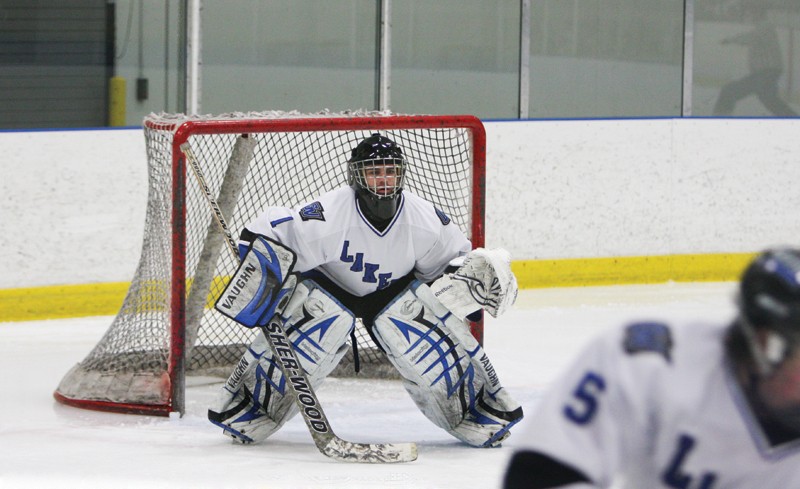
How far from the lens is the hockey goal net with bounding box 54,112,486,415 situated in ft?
12.4

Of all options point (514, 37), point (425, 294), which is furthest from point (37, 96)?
point (425, 294)

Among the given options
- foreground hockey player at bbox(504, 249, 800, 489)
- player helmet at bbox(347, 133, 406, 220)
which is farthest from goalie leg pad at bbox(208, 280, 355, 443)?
foreground hockey player at bbox(504, 249, 800, 489)

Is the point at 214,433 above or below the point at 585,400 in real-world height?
below

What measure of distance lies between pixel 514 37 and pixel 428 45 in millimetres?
417

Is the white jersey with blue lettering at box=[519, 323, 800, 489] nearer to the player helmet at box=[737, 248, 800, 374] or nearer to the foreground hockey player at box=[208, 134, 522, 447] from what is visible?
the player helmet at box=[737, 248, 800, 374]

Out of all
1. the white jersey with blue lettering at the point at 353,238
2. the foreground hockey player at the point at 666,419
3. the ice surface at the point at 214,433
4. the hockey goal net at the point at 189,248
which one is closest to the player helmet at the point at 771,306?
the foreground hockey player at the point at 666,419

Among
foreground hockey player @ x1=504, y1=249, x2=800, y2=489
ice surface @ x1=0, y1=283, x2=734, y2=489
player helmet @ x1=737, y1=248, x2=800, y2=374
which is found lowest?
ice surface @ x1=0, y1=283, x2=734, y2=489

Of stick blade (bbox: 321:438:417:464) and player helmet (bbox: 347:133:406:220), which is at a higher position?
player helmet (bbox: 347:133:406:220)

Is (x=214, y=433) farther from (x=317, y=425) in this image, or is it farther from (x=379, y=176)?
(x=379, y=176)

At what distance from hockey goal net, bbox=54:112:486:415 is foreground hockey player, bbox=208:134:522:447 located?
0.39 m

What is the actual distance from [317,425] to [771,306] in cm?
238

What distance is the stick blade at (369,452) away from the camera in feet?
10.9

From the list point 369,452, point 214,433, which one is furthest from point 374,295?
point 214,433

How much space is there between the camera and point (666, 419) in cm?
116
